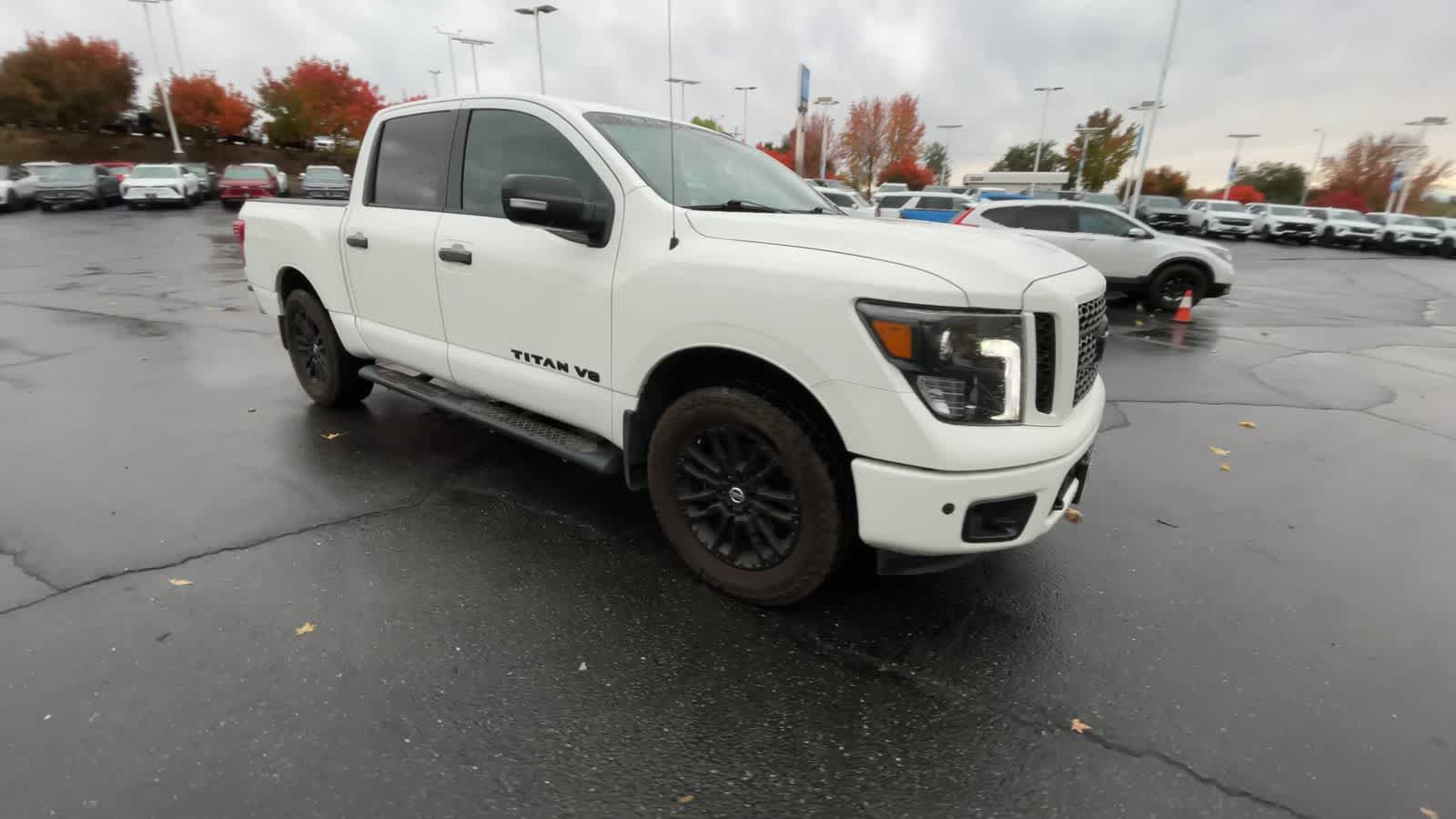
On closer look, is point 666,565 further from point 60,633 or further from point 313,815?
point 60,633

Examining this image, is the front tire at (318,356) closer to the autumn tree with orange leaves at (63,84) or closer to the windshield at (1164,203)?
the windshield at (1164,203)

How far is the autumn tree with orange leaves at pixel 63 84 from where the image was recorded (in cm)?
4978

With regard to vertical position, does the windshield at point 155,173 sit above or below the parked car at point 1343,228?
above

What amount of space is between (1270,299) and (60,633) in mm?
17070

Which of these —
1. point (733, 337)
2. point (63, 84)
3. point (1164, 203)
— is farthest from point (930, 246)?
point (63, 84)

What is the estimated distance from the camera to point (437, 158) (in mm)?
3914

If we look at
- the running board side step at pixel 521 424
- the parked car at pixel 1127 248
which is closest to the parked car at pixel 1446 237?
the parked car at pixel 1127 248

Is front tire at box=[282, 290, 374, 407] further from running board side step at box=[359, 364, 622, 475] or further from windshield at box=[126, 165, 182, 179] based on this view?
windshield at box=[126, 165, 182, 179]

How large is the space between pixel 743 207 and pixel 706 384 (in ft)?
2.94

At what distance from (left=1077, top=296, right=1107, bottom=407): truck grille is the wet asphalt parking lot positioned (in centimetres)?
95

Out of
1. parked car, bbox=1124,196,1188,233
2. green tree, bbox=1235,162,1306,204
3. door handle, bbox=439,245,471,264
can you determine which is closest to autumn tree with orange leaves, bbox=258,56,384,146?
parked car, bbox=1124,196,1188,233

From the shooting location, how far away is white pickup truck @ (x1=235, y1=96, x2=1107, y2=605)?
2348 mm

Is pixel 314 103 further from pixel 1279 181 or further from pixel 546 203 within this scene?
pixel 1279 181

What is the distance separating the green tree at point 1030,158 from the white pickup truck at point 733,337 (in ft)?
239
